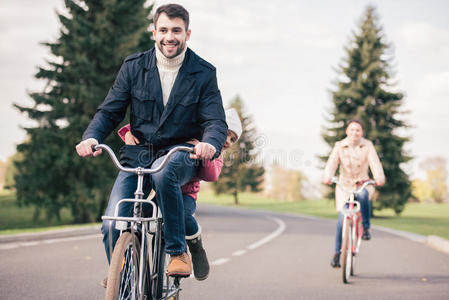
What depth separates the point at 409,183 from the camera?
33.0 m

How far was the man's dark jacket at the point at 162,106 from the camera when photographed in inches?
136

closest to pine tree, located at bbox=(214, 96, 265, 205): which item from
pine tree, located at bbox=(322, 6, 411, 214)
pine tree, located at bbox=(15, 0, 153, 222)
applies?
pine tree, located at bbox=(322, 6, 411, 214)

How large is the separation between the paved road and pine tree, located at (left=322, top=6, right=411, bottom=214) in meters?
23.5

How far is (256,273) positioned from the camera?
22.5 ft

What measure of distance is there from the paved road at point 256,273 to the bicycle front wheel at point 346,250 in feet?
0.51

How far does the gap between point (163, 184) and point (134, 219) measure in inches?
14.2

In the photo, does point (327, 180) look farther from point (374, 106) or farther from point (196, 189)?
point (374, 106)

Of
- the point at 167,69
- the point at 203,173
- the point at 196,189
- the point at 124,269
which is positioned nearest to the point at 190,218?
the point at 196,189

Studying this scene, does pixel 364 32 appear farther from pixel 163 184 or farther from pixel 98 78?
pixel 163 184

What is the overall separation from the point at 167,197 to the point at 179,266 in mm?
480

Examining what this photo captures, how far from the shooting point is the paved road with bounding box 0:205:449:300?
5.39 meters

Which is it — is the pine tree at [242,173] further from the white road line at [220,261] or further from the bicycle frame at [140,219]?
the bicycle frame at [140,219]

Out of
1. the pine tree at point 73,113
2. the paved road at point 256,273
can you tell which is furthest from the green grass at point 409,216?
the pine tree at point 73,113

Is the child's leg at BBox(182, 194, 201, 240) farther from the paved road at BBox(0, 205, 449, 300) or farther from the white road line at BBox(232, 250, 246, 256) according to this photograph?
the white road line at BBox(232, 250, 246, 256)
